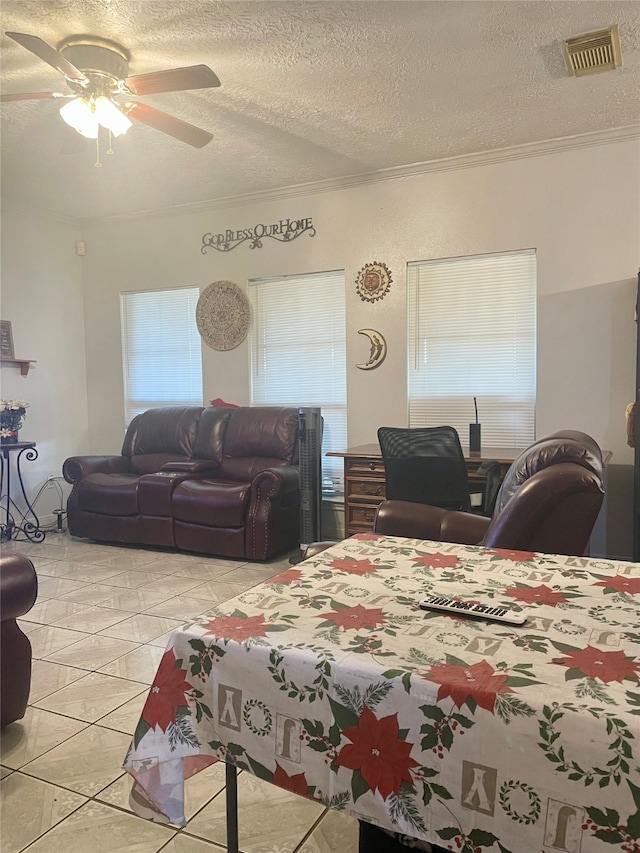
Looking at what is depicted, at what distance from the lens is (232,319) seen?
16.8 ft

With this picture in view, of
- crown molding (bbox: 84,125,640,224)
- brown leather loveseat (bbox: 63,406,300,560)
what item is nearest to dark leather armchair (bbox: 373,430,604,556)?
brown leather loveseat (bbox: 63,406,300,560)

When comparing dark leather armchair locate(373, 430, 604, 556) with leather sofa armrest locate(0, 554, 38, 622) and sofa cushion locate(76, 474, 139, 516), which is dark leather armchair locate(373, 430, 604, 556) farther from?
sofa cushion locate(76, 474, 139, 516)

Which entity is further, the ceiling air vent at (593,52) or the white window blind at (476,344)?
the white window blind at (476,344)

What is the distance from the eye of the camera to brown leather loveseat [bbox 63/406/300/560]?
4191 millimetres

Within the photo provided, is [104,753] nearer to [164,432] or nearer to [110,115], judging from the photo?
[110,115]

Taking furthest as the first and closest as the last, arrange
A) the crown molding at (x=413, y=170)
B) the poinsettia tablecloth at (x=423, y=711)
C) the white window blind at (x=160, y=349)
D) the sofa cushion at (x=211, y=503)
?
the white window blind at (x=160, y=349), the sofa cushion at (x=211, y=503), the crown molding at (x=413, y=170), the poinsettia tablecloth at (x=423, y=711)

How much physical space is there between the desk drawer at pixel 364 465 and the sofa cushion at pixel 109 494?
166 cm

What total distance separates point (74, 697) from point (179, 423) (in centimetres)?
301

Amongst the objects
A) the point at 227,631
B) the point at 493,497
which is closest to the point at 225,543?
the point at 493,497

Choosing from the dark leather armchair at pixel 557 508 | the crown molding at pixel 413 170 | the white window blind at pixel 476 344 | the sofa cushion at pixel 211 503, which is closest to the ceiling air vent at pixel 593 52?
the crown molding at pixel 413 170

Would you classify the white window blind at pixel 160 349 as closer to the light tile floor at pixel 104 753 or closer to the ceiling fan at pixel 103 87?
the light tile floor at pixel 104 753

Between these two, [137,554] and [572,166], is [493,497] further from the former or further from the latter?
[137,554]

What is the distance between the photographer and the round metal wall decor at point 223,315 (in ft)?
16.7

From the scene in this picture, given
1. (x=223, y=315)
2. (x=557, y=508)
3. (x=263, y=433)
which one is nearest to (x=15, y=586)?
(x=557, y=508)
